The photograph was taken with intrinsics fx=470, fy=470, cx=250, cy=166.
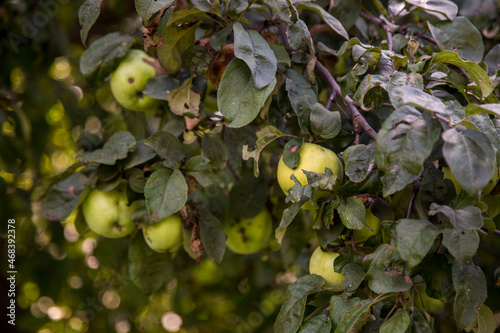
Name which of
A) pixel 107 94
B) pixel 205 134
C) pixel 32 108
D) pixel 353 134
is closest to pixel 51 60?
pixel 32 108

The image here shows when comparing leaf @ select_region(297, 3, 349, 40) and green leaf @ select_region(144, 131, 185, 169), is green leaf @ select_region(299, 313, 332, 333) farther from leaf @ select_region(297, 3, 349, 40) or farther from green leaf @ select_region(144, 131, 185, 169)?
leaf @ select_region(297, 3, 349, 40)

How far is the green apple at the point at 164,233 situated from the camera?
3.43 feet

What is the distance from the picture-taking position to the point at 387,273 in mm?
708

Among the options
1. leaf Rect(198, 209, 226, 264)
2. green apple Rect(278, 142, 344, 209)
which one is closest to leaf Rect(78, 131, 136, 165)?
leaf Rect(198, 209, 226, 264)

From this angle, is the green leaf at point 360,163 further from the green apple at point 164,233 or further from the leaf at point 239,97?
the green apple at point 164,233

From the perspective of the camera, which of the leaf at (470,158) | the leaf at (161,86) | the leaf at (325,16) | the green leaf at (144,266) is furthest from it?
the green leaf at (144,266)

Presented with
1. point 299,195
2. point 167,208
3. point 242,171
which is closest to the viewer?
point 299,195

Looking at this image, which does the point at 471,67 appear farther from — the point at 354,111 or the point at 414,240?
the point at 414,240

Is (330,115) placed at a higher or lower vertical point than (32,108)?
higher

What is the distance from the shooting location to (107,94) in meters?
1.38

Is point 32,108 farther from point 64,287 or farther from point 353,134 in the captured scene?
point 353,134

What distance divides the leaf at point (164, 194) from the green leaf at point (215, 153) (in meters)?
0.14

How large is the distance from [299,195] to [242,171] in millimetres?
471

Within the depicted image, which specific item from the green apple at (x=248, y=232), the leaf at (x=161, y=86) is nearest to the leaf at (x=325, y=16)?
the leaf at (x=161, y=86)
